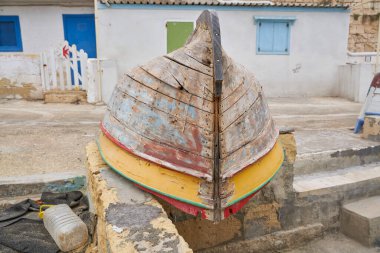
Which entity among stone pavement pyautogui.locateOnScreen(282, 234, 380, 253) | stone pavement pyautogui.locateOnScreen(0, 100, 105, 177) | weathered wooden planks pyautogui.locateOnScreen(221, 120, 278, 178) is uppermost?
weathered wooden planks pyautogui.locateOnScreen(221, 120, 278, 178)

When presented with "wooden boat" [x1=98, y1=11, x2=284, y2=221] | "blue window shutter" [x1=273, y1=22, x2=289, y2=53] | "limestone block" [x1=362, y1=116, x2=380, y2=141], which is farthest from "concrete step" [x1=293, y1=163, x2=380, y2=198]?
"blue window shutter" [x1=273, y1=22, x2=289, y2=53]

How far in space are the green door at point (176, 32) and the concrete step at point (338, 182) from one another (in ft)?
22.3

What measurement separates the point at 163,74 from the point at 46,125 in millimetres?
5342

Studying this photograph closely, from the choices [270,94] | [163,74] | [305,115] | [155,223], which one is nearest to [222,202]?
[155,223]

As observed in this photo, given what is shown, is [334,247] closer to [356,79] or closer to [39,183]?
[39,183]

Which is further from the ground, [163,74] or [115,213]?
[163,74]

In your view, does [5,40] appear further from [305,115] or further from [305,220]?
[305,220]

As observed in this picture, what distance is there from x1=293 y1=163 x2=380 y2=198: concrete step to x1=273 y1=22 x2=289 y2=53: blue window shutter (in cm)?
687

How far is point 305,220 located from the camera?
5012 mm

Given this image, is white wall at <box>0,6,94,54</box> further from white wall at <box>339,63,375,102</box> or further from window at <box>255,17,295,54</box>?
white wall at <box>339,63,375,102</box>

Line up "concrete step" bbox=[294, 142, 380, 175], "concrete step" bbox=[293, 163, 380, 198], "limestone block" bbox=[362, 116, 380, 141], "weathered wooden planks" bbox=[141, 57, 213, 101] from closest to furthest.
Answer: "weathered wooden planks" bbox=[141, 57, 213, 101] < "concrete step" bbox=[293, 163, 380, 198] < "concrete step" bbox=[294, 142, 380, 175] < "limestone block" bbox=[362, 116, 380, 141]

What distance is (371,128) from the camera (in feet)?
22.0

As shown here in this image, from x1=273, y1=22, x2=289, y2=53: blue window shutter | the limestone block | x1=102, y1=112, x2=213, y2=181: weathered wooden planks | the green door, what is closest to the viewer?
x1=102, y1=112, x2=213, y2=181: weathered wooden planks

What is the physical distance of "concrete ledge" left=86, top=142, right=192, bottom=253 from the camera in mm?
2232
